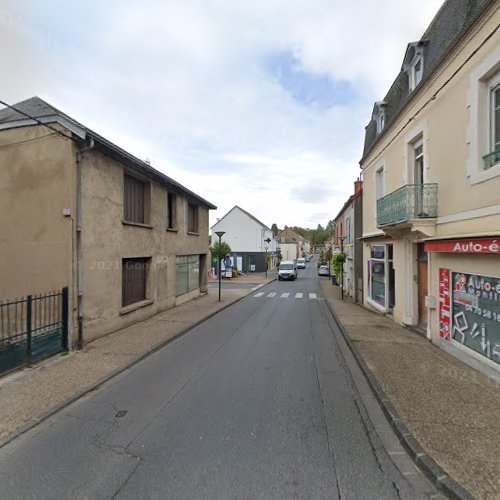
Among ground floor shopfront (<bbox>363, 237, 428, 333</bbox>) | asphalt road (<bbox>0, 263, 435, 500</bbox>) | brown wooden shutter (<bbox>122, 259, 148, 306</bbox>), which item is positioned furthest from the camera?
brown wooden shutter (<bbox>122, 259, 148, 306</bbox>)

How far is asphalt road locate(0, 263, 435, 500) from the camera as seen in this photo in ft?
9.31

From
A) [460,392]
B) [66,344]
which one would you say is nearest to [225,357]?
[66,344]

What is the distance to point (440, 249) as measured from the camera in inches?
259

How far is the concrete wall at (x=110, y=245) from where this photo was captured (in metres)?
7.51

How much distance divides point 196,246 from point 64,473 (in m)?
13.1

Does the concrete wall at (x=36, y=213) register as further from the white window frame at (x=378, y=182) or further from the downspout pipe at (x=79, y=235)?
the white window frame at (x=378, y=182)

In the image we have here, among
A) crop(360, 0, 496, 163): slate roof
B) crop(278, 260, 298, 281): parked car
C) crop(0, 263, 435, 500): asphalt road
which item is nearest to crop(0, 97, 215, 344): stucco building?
crop(0, 263, 435, 500): asphalt road

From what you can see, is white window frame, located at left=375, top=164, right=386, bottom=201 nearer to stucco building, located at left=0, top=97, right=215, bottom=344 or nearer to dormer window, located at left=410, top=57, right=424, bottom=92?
dormer window, located at left=410, top=57, right=424, bottom=92

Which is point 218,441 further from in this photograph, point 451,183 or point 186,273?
point 186,273

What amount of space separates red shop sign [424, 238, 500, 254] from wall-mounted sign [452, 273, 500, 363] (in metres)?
0.58

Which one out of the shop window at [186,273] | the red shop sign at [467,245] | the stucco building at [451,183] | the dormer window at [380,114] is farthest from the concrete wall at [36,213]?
the dormer window at [380,114]

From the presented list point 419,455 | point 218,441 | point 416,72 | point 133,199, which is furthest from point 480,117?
point 133,199

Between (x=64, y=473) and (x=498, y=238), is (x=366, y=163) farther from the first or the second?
(x=64, y=473)

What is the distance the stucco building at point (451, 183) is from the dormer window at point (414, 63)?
0.08 ft
